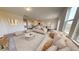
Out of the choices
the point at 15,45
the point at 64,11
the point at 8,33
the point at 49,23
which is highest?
the point at 64,11

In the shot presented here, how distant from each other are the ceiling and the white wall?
0.16ft

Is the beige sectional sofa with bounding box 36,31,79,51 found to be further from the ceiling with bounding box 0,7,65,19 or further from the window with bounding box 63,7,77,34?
the ceiling with bounding box 0,7,65,19

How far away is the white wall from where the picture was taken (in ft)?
3.01

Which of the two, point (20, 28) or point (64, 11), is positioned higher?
point (64, 11)

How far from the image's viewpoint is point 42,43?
977 millimetres

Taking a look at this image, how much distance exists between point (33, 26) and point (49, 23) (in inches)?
8.0

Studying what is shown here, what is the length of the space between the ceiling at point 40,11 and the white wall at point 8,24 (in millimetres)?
49

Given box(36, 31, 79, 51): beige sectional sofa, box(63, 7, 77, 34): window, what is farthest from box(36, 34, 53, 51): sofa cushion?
box(63, 7, 77, 34): window

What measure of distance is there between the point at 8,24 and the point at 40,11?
16.1 inches

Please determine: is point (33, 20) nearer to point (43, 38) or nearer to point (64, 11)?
point (43, 38)

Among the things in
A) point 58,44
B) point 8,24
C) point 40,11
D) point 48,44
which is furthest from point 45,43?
point 8,24

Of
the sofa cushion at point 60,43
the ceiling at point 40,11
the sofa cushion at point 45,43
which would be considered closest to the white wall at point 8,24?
the ceiling at point 40,11
